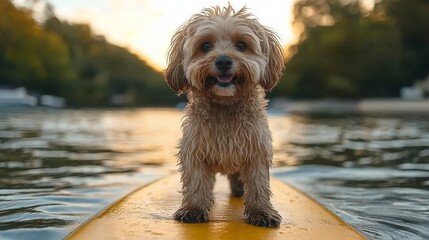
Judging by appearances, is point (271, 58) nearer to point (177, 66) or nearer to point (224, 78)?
point (224, 78)

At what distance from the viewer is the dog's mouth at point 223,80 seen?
16.4 ft

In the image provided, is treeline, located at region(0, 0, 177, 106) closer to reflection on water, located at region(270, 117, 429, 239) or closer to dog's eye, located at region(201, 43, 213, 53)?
reflection on water, located at region(270, 117, 429, 239)

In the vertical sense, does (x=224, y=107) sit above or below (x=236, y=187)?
above

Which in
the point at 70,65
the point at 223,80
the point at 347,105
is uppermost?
the point at 70,65

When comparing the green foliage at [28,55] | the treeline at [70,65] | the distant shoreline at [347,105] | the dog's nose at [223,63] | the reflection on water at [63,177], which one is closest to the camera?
the dog's nose at [223,63]

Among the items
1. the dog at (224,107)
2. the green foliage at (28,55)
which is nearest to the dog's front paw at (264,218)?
the dog at (224,107)

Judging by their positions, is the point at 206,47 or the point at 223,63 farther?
the point at 206,47

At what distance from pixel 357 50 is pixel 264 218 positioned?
225 ft

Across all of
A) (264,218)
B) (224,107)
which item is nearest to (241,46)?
(224,107)

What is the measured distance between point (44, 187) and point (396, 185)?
4.14m

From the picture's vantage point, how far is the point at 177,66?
537cm

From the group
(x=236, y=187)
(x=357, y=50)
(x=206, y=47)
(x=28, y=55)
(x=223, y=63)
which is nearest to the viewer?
(x=223, y=63)

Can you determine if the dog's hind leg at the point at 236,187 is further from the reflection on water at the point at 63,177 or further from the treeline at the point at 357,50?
the treeline at the point at 357,50

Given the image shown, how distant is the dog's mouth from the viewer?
501cm
